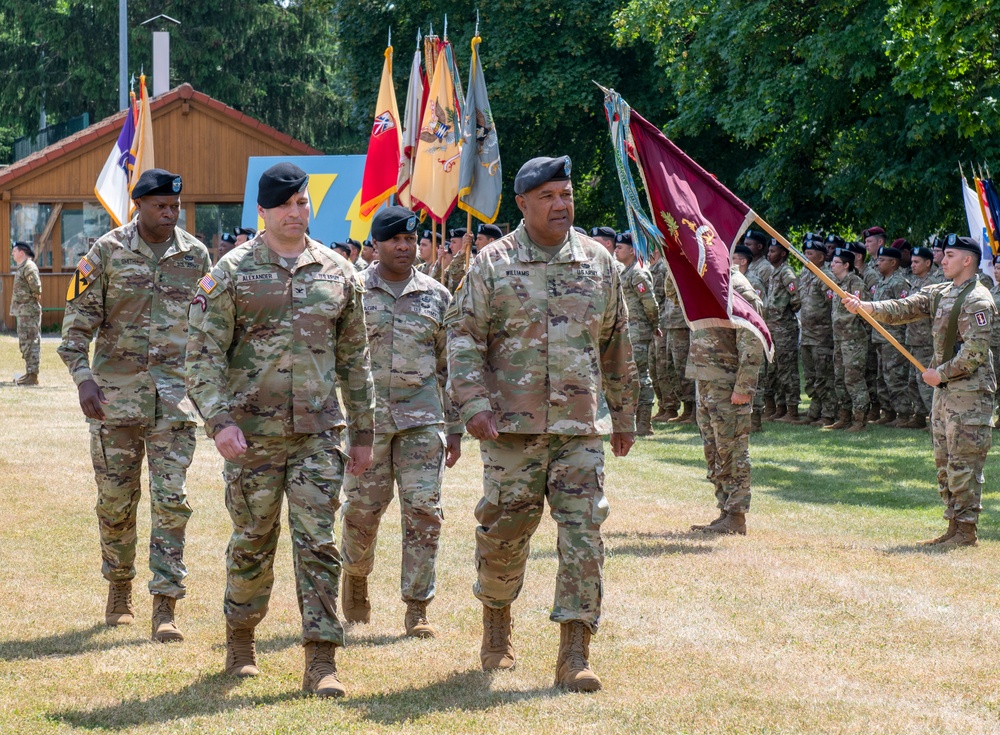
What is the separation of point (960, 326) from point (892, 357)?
785 centimetres

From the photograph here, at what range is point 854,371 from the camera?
17438mm

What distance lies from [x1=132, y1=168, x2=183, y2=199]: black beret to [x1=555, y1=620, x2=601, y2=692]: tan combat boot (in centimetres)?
315

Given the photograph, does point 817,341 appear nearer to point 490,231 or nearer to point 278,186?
point 490,231

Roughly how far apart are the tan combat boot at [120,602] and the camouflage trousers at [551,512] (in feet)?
7.66

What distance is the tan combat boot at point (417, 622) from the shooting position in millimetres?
7246

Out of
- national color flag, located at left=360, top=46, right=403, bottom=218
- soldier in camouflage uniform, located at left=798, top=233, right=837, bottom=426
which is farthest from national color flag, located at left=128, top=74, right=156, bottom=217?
soldier in camouflage uniform, located at left=798, top=233, right=837, bottom=426

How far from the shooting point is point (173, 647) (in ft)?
22.7

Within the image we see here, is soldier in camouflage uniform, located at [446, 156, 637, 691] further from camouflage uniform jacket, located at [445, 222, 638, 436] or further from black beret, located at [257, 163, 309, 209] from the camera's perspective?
black beret, located at [257, 163, 309, 209]

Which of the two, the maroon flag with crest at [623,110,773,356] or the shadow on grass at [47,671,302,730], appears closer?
the shadow on grass at [47,671,302,730]

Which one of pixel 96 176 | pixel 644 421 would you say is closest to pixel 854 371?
pixel 644 421

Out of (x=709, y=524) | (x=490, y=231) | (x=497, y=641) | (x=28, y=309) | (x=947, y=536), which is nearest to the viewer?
(x=497, y=641)

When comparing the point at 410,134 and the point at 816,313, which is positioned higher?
the point at 410,134

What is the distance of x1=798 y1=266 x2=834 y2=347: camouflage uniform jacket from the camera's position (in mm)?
18469

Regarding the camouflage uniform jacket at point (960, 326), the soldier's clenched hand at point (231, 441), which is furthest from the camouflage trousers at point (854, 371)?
the soldier's clenched hand at point (231, 441)
